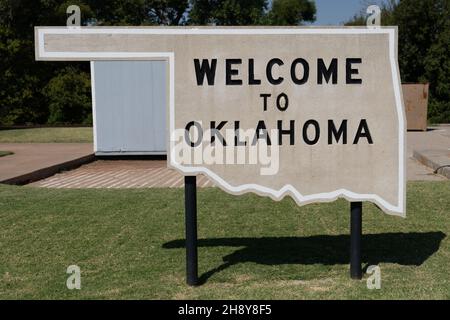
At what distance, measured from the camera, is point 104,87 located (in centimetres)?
1483

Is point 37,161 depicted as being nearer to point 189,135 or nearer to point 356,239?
point 189,135

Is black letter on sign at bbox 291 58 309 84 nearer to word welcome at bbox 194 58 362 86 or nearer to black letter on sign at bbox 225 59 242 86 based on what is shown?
word welcome at bbox 194 58 362 86

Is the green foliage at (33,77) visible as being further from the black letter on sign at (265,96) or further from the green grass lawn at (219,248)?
the black letter on sign at (265,96)

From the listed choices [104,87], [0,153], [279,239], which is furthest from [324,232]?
[0,153]

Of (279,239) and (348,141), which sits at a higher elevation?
(348,141)

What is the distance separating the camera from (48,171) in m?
12.0

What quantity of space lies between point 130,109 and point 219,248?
399 inches

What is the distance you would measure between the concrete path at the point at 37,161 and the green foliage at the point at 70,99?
1241 cm

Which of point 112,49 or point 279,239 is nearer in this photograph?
point 112,49

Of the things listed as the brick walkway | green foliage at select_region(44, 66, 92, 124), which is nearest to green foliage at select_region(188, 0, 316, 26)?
green foliage at select_region(44, 66, 92, 124)

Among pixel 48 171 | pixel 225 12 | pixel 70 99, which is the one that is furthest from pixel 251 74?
pixel 225 12

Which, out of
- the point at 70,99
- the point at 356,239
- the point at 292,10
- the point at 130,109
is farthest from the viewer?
the point at 292,10

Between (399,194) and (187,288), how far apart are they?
5.83 feet
